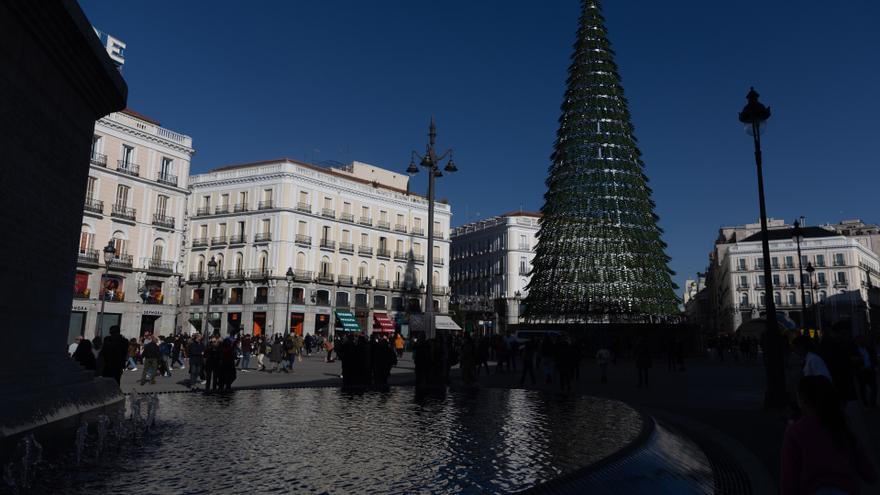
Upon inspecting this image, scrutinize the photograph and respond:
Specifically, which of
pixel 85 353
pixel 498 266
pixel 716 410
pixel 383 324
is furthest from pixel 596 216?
pixel 498 266

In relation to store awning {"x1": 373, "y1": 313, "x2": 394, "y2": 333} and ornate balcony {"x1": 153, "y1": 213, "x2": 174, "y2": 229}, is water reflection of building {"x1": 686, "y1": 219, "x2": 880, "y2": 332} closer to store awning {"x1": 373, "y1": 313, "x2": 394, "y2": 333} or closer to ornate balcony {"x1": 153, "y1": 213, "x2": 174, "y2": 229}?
store awning {"x1": 373, "y1": 313, "x2": 394, "y2": 333}

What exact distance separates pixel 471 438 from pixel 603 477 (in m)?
2.66

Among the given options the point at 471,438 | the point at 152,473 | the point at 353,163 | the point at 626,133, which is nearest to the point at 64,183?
the point at 152,473

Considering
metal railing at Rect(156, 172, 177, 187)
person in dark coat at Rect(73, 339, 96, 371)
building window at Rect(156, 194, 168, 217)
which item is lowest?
person in dark coat at Rect(73, 339, 96, 371)

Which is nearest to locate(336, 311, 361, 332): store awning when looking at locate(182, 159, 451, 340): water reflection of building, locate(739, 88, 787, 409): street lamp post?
locate(182, 159, 451, 340): water reflection of building

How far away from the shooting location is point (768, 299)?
12703mm

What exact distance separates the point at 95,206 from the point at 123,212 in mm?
2181

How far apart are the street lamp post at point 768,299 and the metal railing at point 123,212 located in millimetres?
41657

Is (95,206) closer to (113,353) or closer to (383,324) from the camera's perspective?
(383,324)

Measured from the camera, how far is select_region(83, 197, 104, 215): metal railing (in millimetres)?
40625

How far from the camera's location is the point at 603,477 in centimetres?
527

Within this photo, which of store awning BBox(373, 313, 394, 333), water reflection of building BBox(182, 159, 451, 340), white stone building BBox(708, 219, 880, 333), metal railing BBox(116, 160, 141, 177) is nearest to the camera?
metal railing BBox(116, 160, 141, 177)

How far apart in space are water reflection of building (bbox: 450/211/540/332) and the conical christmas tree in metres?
29.9

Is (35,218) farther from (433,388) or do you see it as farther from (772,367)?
(772,367)
